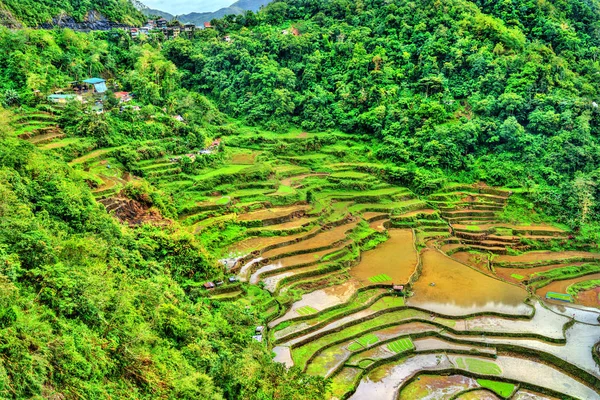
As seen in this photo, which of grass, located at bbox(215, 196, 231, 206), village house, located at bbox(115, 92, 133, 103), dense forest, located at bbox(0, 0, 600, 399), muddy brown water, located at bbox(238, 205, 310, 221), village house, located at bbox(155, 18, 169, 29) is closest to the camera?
dense forest, located at bbox(0, 0, 600, 399)

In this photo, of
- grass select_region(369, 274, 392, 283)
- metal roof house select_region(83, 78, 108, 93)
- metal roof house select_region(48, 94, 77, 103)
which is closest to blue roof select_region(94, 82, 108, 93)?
metal roof house select_region(83, 78, 108, 93)

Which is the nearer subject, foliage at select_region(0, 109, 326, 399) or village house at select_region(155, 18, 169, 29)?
foliage at select_region(0, 109, 326, 399)

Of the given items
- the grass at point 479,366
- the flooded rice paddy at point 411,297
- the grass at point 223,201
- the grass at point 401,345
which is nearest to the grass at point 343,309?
the flooded rice paddy at point 411,297

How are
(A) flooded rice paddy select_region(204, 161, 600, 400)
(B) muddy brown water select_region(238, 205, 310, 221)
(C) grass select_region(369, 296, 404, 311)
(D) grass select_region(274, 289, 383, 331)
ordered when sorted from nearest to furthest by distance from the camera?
(A) flooded rice paddy select_region(204, 161, 600, 400)
(D) grass select_region(274, 289, 383, 331)
(C) grass select_region(369, 296, 404, 311)
(B) muddy brown water select_region(238, 205, 310, 221)

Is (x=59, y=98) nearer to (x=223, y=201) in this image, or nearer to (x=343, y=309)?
(x=223, y=201)

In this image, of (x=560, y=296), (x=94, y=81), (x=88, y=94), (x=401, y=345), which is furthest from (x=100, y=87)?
(x=560, y=296)

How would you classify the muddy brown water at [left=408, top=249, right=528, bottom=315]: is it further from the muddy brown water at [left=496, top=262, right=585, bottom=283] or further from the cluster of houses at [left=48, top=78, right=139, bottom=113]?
the cluster of houses at [left=48, top=78, right=139, bottom=113]

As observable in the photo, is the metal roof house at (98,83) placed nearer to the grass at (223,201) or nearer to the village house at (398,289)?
the grass at (223,201)

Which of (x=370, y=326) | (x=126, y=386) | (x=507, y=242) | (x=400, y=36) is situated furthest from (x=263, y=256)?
(x=400, y=36)
